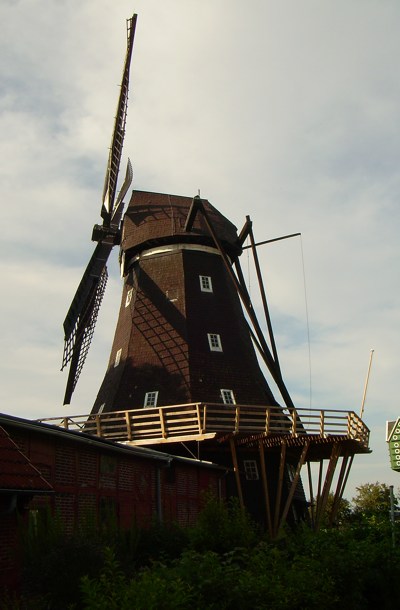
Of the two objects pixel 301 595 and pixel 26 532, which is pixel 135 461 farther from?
pixel 301 595

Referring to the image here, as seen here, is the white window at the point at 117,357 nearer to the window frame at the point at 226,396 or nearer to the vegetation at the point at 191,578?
the window frame at the point at 226,396

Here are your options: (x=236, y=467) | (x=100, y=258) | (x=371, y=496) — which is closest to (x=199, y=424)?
(x=236, y=467)

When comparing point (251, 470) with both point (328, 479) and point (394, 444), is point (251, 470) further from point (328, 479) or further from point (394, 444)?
point (394, 444)

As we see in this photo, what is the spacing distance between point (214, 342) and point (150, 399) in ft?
10.3

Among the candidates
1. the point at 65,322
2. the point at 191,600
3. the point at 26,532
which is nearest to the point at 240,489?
the point at 65,322

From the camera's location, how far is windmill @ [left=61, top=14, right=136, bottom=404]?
25.2 metres

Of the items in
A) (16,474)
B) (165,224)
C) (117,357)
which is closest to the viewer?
(16,474)

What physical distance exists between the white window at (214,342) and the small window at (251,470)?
4.05 m

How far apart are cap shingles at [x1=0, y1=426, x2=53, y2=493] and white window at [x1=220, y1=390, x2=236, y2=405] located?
12.6m

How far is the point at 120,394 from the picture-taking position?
22.3 m

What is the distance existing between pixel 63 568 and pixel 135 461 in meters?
8.96

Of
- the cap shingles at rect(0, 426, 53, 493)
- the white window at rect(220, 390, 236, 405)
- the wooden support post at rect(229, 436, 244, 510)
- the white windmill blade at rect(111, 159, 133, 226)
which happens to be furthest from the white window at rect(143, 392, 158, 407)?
the cap shingles at rect(0, 426, 53, 493)

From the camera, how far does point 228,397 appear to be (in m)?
21.7

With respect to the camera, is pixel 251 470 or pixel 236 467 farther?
pixel 251 470
